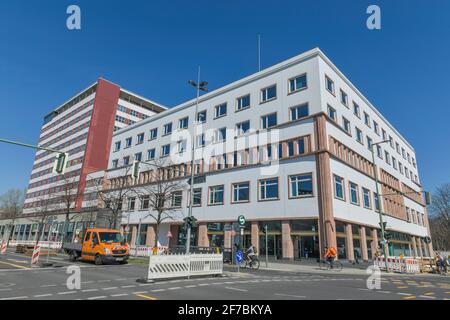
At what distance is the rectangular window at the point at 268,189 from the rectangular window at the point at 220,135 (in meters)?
8.61

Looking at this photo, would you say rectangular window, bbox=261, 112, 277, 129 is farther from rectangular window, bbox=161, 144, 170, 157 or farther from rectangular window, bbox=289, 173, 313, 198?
rectangular window, bbox=161, 144, 170, 157

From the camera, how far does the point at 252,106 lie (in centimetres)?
3378

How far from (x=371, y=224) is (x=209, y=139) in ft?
68.9

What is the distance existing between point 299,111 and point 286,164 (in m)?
5.63

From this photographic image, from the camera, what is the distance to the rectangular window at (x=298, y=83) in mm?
29898

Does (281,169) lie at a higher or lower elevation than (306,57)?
lower

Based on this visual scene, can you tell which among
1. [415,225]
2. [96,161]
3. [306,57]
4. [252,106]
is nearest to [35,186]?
[96,161]

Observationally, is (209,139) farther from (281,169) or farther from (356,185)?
(356,185)

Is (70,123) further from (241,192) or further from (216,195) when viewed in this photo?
(241,192)

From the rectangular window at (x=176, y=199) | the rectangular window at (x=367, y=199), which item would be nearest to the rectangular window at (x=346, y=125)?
the rectangular window at (x=367, y=199)

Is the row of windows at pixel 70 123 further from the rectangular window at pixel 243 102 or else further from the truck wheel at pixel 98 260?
the truck wheel at pixel 98 260

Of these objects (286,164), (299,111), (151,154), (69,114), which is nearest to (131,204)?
(151,154)
